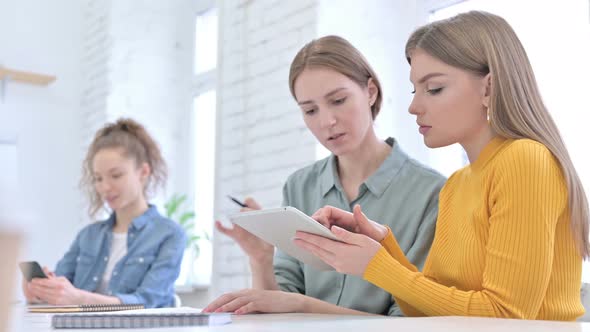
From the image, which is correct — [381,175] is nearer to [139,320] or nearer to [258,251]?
[258,251]

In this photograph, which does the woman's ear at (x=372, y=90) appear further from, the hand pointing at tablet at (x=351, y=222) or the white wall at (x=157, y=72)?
the white wall at (x=157, y=72)

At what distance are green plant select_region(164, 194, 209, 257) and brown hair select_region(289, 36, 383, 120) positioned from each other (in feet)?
9.16

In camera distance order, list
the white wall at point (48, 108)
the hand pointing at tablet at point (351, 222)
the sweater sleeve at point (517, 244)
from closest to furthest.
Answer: the sweater sleeve at point (517, 244)
the hand pointing at tablet at point (351, 222)
the white wall at point (48, 108)

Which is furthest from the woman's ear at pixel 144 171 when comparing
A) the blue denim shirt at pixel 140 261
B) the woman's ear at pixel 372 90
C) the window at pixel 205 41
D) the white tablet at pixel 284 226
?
the window at pixel 205 41

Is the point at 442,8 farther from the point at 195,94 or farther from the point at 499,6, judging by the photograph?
the point at 195,94

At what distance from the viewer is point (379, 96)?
2174mm

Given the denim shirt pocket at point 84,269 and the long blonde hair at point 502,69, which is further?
the denim shirt pocket at point 84,269

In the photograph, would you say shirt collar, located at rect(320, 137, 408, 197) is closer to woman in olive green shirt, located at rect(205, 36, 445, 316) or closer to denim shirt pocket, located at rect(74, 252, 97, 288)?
woman in olive green shirt, located at rect(205, 36, 445, 316)

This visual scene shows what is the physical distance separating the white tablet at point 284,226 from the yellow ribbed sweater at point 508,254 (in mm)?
148

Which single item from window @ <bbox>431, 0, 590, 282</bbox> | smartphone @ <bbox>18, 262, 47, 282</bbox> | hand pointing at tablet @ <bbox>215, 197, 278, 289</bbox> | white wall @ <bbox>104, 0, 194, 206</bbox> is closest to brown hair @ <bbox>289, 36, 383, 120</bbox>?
hand pointing at tablet @ <bbox>215, 197, 278, 289</bbox>

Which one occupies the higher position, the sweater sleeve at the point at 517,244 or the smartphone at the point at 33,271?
the sweater sleeve at the point at 517,244

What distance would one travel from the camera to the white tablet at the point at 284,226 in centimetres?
143

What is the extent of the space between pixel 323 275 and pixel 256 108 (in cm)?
193

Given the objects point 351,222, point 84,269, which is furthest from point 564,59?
point 84,269
